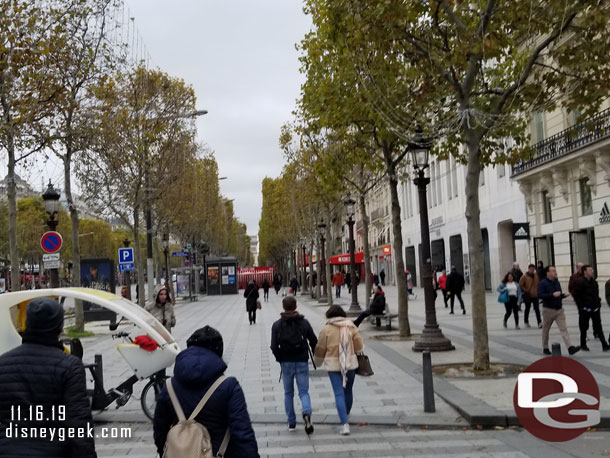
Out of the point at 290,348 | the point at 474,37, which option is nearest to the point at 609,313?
the point at 474,37

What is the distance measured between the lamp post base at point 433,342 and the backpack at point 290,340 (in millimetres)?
7126

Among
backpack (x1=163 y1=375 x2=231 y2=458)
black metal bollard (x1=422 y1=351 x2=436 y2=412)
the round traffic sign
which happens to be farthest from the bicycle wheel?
the round traffic sign

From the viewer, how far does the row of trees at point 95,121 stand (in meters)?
15.3

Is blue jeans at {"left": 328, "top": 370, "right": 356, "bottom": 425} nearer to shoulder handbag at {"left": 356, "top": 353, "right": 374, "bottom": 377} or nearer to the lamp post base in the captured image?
shoulder handbag at {"left": 356, "top": 353, "right": 374, "bottom": 377}

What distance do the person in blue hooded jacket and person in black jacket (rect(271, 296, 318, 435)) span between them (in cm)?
402

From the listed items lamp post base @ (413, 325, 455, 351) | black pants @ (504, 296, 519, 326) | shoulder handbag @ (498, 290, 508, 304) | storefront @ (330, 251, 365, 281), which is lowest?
lamp post base @ (413, 325, 455, 351)

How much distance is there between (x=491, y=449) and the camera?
6.95 meters

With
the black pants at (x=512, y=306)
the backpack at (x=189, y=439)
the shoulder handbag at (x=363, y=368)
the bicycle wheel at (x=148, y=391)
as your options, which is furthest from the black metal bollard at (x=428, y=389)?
the black pants at (x=512, y=306)

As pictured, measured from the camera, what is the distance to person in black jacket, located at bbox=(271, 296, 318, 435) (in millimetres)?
7840

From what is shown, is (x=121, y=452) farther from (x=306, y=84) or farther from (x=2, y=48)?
(x=306, y=84)

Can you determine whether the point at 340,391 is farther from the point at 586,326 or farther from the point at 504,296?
the point at 504,296

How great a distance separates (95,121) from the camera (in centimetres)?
2092

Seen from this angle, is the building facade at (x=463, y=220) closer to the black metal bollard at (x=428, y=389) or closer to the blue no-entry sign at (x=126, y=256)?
the blue no-entry sign at (x=126, y=256)

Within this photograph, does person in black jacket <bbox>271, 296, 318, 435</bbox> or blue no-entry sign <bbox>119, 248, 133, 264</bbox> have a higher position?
blue no-entry sign <bbox>119, 248, 133, 264</bbox>
